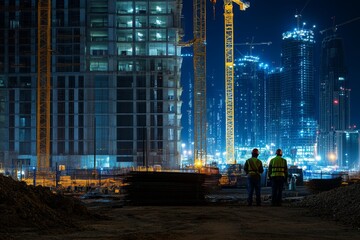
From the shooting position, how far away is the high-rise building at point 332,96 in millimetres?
159000

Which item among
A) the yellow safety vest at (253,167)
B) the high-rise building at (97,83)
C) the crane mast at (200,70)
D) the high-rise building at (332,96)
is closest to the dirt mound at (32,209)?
the yellow safety vest at (253,167)

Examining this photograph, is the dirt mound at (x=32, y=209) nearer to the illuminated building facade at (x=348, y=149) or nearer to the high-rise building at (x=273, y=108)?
the illuminated building facade at (x=348, y=149)

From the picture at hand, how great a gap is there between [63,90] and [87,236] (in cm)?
6808

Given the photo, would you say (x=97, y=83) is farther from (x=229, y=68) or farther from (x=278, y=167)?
(x=278, y=167)

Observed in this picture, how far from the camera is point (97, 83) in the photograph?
76125 mm

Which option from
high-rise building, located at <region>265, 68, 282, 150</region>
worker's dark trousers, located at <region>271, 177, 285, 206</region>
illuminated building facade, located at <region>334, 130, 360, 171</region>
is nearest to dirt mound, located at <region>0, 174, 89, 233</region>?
worker's dark trousers, located at <region>271, 177, 285, 206</region>

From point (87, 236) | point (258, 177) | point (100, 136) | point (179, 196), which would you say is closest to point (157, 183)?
point (179, 196)

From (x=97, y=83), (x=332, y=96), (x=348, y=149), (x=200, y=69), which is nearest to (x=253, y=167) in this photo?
(x=200, y=69)

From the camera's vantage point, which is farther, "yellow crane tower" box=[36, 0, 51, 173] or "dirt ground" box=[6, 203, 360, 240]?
"yellow crane tower" box=[36, 0, 51, 173]

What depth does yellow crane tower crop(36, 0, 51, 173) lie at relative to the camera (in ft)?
198

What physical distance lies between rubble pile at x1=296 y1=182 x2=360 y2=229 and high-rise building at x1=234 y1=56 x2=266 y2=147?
565 feet

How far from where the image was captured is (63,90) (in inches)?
2985

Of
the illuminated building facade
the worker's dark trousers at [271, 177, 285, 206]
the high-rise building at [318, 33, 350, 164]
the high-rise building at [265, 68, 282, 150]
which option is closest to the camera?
the worker's dark trousers at [271, 177, 285, 206]

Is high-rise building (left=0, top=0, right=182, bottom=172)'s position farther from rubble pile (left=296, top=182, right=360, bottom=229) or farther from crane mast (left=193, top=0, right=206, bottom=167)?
rubble pile (left=296, top=182, right=360, bottom=229)
